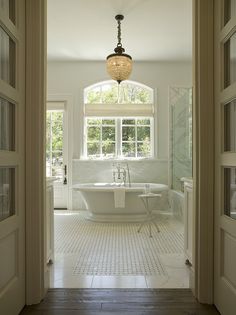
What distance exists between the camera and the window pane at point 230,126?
192 centimetres

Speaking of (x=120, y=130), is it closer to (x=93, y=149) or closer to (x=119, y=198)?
(x=93, y=149)

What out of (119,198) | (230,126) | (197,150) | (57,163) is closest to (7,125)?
(197,150)

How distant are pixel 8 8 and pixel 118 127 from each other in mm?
4658

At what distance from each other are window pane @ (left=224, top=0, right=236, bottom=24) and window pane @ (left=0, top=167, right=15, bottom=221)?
5.71ft

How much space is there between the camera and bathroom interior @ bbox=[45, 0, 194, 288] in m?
4.09

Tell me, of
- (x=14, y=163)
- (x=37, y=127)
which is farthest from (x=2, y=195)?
(x=37, y=127)

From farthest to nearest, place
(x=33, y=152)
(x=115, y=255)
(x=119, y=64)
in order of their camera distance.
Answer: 1. (x=119, y=64)
2. (x=115, y=255)
3. (x=33, y=152)

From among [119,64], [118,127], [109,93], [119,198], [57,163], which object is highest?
[109,93]

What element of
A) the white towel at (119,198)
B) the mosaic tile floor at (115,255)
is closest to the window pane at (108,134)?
the white towel at (119,198)

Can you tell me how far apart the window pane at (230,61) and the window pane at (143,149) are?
450 centimetres

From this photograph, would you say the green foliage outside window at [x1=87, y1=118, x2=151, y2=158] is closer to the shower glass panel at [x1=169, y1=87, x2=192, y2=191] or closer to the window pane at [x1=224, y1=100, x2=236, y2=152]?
the shower glass panel at [x1=169, y1=87, x2=192, y2=191]

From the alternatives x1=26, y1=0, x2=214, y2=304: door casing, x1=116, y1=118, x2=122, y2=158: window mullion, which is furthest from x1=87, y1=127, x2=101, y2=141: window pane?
x1=26, y1=0, x2=214, y2=304: door casing

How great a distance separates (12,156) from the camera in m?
1.93

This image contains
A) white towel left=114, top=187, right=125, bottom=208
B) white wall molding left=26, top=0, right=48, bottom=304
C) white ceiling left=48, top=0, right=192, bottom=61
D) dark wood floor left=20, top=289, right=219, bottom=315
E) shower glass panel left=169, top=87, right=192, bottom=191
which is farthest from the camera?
shower glass panel left=169, top=87, right=192, bottom=191
